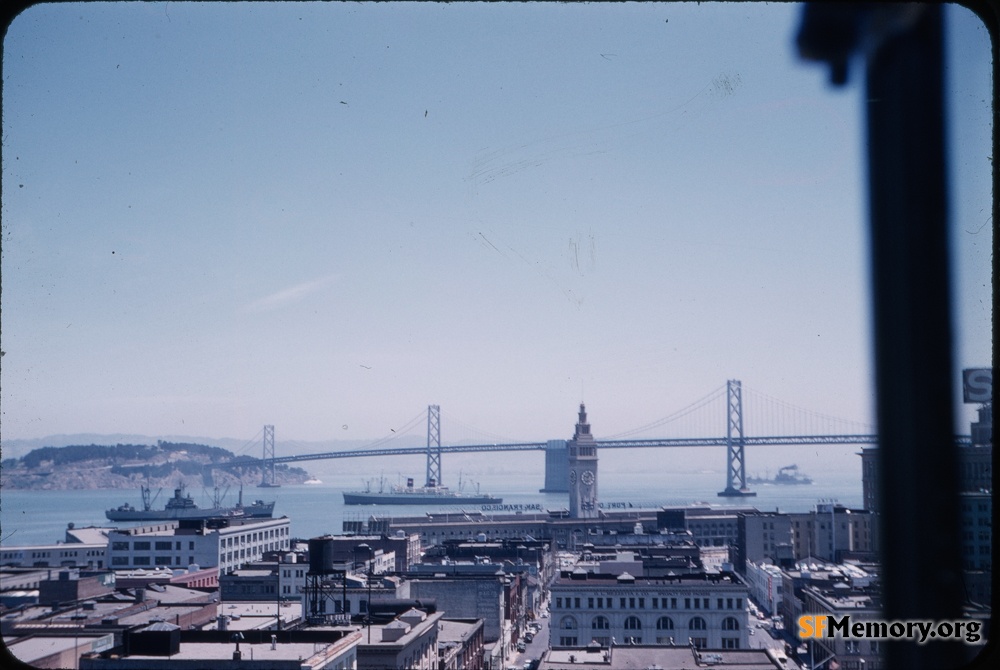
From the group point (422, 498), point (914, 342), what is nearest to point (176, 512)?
point (422, 498)

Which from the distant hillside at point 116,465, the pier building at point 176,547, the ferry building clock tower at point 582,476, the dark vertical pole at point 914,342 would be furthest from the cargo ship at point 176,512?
the dark vertical pole at point 914,342

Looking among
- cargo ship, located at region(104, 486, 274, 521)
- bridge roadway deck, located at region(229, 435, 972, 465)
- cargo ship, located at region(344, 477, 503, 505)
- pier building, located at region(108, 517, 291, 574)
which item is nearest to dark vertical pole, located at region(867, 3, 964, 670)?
pier building, located at region(108, 517, 291, 574)

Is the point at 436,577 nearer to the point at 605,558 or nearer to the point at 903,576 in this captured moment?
the point at 605,558

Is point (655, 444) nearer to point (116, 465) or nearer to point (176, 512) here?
point (176, 512)

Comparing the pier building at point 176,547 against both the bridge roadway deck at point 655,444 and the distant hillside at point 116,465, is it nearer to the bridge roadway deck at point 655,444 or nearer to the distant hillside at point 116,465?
the bridge roadway deck at point 655,444

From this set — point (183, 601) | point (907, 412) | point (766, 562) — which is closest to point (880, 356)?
point (907, 412)

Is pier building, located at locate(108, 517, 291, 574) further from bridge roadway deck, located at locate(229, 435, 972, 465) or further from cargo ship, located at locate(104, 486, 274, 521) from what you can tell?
cargo ship, located at locate(104, 486, 274, 521)
